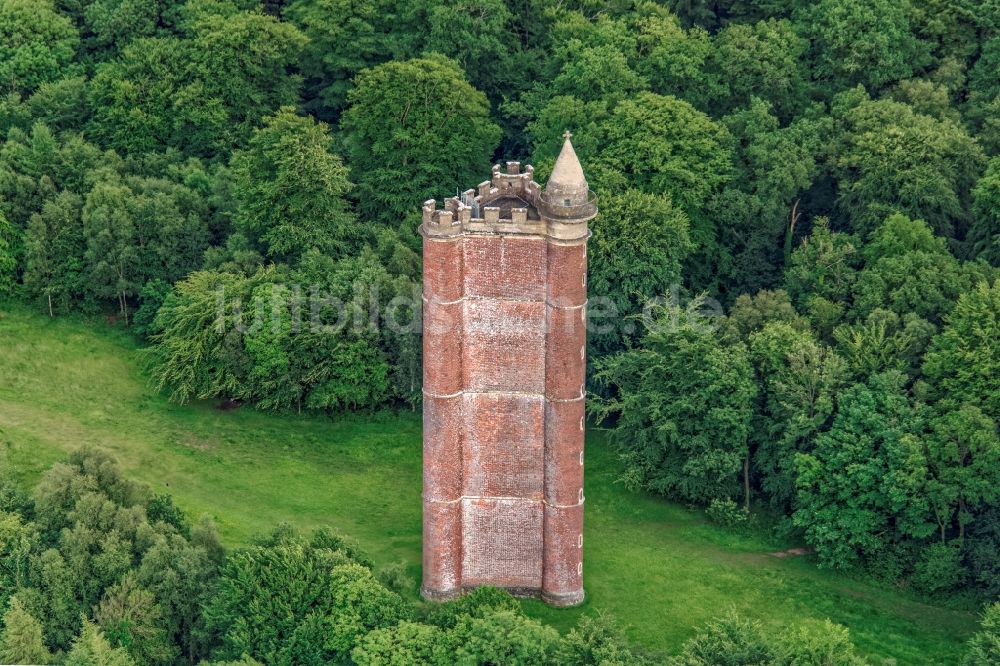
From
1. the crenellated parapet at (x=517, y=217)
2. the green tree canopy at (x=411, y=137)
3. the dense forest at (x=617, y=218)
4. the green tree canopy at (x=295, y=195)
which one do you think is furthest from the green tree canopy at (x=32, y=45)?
the crenellated parapet at (x=517, y=217)

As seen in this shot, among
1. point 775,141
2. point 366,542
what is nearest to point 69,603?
point 366,542

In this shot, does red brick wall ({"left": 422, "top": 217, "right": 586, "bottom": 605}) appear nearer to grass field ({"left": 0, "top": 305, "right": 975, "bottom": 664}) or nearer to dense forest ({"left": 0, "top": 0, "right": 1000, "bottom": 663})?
grass field ({"left": 0, "top": 305, "right": 975, "bottom": 664})

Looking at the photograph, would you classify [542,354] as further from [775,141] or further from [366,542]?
[775,141]

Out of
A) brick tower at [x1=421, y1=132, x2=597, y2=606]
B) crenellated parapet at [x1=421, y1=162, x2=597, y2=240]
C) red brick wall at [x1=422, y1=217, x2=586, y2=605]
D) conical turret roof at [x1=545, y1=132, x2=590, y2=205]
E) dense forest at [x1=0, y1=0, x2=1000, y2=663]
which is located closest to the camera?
conical turret roof at [x1=545, y1=132, x2=590, y2=205]

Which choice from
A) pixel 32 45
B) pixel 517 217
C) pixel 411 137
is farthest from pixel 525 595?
pixel 32 45

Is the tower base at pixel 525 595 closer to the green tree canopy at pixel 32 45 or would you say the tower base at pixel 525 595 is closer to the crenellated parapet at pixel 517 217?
the crenellated parapet at pixel 517 217

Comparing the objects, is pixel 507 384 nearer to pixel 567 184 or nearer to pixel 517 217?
pixel 517 217

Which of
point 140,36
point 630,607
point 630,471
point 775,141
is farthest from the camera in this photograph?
point 140,36

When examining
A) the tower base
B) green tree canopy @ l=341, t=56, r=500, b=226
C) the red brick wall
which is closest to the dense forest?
green tree canopy @ l=341, t=56, r=500, b=226
